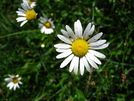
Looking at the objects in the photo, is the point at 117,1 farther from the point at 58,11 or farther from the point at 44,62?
the point at 44,62

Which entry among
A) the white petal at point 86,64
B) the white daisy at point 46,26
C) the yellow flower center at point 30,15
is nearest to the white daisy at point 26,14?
the yellow flower center at point 30,15

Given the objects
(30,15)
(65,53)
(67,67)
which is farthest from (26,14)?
(65,53)

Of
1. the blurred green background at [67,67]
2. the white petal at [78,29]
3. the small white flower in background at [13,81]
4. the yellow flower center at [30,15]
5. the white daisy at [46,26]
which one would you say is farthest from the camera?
the small white flower in background at [13,81]

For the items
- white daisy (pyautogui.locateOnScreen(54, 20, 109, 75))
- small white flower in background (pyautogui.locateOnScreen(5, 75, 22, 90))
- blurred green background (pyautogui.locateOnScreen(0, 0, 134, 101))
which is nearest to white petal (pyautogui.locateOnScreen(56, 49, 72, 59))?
white daisy (pyautogui.locateOnScreen(54, 20, 109, 75))

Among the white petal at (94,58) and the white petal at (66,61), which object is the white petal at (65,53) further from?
the white petal at (94,58)

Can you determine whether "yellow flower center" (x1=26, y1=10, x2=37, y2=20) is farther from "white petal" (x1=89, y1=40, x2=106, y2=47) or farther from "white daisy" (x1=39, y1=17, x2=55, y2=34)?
"white petal" (x1=89, y1=40, x2=106, y2=47)

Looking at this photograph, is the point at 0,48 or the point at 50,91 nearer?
the point at 50,91

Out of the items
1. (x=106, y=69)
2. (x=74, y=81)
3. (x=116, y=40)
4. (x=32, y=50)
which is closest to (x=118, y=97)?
(x=106, y=69)
